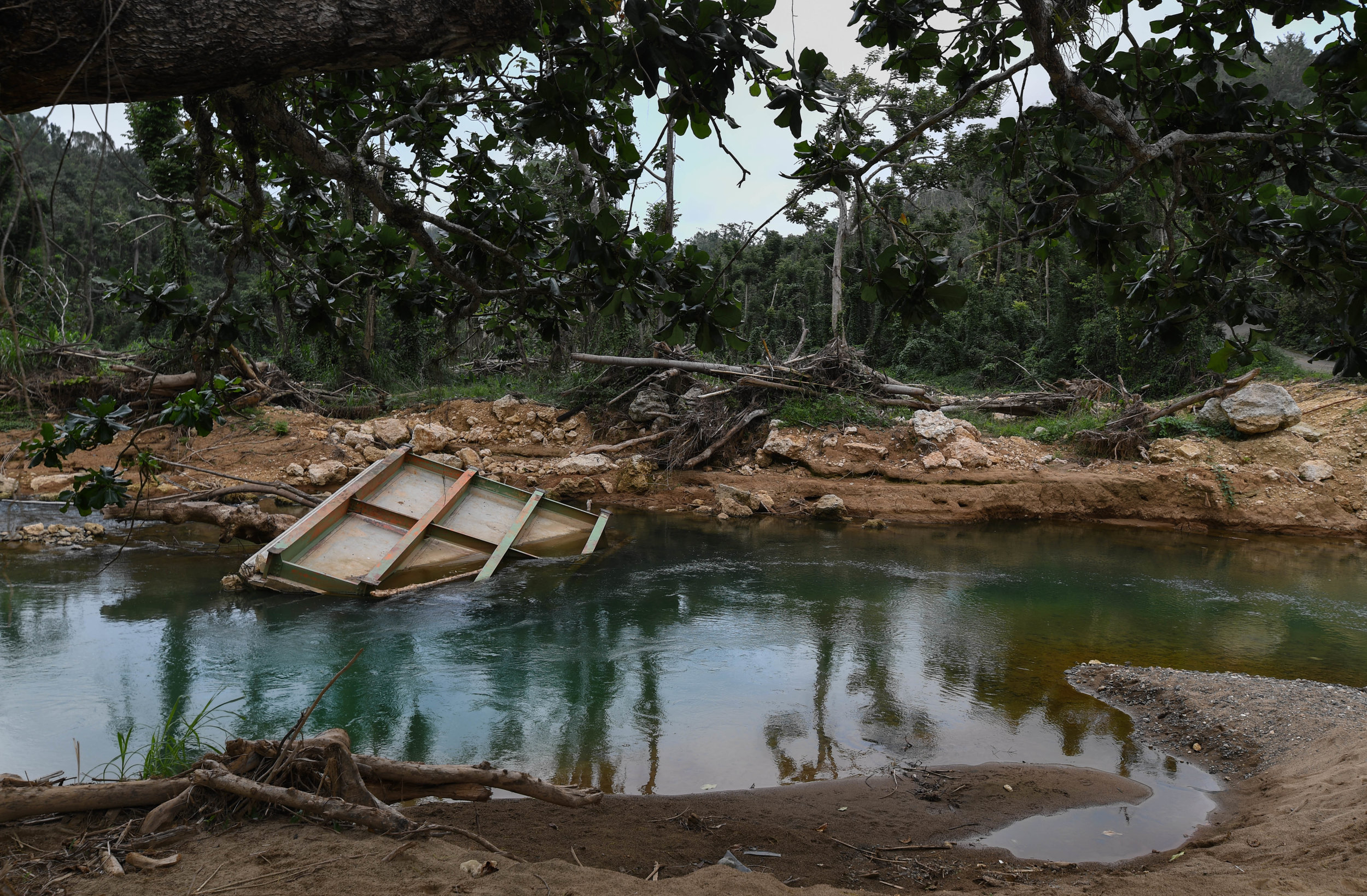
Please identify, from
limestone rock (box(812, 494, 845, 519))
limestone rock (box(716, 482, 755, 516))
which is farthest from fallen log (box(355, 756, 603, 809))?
limestone rock (box(812, 494, 845, 519))

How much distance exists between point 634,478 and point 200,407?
9.53 meters

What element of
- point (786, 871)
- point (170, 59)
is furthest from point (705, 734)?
point (170, 59)

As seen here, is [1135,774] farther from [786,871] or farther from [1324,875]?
[786,871]

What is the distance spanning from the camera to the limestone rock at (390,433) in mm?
13750

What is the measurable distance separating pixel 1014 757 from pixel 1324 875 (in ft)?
6.43

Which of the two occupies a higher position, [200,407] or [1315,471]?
[200,407]

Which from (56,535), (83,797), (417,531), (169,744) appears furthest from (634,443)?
(83,797)

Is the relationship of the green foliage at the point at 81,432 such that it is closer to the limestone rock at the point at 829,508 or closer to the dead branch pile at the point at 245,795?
the dead branch pile at the point at 245,795

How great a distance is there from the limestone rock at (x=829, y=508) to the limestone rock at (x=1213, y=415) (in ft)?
19.8

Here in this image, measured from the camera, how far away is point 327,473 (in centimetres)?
1196

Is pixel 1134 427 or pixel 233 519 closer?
pixel 233 519

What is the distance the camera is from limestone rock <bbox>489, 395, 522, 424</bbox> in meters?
14.8

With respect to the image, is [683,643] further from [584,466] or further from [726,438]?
[726,438]

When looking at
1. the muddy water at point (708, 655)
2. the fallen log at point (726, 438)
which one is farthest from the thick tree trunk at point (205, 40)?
the fallen log at point (726, 438)
